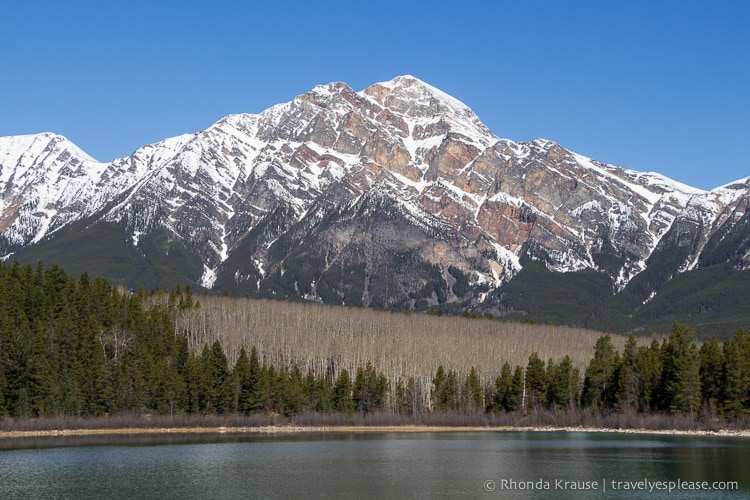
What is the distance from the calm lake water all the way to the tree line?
20006 millimetres

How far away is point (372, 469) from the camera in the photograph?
84.0 m

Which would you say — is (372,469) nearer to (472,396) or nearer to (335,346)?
(472,396)

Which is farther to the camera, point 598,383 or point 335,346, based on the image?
point 335,346

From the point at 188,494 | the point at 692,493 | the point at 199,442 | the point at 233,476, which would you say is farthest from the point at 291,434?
the point at 692,493

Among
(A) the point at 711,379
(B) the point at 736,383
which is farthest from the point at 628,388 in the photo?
(B) the point at 736,383

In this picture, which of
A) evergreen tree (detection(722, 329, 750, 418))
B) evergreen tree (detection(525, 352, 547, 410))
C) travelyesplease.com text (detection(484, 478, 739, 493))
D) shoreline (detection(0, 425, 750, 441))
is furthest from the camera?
evergreen tree (detection(525, 352, 547, 410))

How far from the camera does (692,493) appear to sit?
233ft

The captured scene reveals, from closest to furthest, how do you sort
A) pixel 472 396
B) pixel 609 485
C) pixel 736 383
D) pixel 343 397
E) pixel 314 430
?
pixel 609 485
pixel 736 383
pixel 314 430
pixel 343 397
pixel 472 396

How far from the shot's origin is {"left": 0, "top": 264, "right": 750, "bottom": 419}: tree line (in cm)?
12962

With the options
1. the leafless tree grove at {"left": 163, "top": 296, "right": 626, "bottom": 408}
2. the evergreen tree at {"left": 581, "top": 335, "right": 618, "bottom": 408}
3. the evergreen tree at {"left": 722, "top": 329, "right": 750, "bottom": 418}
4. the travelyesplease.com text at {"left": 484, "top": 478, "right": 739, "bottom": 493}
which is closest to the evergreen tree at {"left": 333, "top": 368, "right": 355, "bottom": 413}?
the leafless tree grove at {"left": 163, "top": 296, "right": 626, "bottom": 408}

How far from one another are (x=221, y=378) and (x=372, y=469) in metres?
59.8

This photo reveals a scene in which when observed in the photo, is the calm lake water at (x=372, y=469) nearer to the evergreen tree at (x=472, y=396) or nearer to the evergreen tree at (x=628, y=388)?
the evergreen tree at (x=628, y=388)

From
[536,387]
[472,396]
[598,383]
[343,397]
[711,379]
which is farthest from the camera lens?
[472,396]

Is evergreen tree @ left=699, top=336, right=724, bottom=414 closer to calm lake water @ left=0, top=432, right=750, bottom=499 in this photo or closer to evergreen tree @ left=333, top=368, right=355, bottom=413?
calm lake water @ left=0, top=432, right=750, bottom=499
